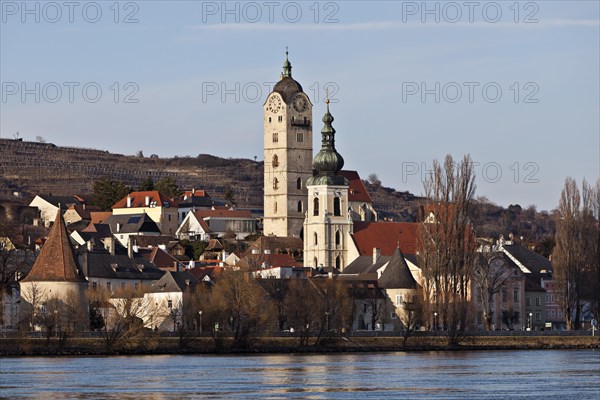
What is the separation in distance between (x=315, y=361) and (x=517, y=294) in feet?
140

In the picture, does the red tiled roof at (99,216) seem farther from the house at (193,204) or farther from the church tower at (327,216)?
the church tower at (327,216)

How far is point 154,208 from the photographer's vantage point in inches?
6658

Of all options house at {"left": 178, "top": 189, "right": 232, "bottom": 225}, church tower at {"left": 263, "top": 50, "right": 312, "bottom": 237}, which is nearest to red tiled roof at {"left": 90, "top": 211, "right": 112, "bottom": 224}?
house at {"left": 178, "top": 189, "right": 232, "bottom": 225}

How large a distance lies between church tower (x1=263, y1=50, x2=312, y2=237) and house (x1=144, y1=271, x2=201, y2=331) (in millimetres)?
42510

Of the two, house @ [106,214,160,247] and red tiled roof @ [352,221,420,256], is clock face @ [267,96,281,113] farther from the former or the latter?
red tiled roof @ [352,221,420,256]

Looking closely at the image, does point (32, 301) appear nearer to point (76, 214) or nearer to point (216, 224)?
point (216, 224)

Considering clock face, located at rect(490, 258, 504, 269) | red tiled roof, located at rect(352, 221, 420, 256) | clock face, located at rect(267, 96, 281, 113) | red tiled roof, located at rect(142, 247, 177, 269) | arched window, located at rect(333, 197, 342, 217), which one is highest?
clock face, located at rect(267, 96, 281, 113)

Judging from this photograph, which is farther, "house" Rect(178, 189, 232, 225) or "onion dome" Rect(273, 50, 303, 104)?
"house" Rect(178, 189, 232, 225)

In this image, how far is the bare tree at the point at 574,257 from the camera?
10444 centimetres

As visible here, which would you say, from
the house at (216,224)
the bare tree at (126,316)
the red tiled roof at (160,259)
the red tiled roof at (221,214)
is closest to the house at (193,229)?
the house at (216,224)

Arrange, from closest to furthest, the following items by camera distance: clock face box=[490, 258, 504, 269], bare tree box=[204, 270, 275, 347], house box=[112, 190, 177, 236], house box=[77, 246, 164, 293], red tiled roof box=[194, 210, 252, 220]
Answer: bare tree box=[204, 270, 275, 347]
house box=[77, 246, 164, 293]
clock face box=[490, 258, 504, 269]
red tiled roof box=[194, 210, 252, 220]
house box=[112, 190, 177, 236]

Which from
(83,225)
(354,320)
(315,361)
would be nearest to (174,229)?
(83,225)

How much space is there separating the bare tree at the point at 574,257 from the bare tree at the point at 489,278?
5.11 m

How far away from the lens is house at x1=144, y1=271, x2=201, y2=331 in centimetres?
9881
